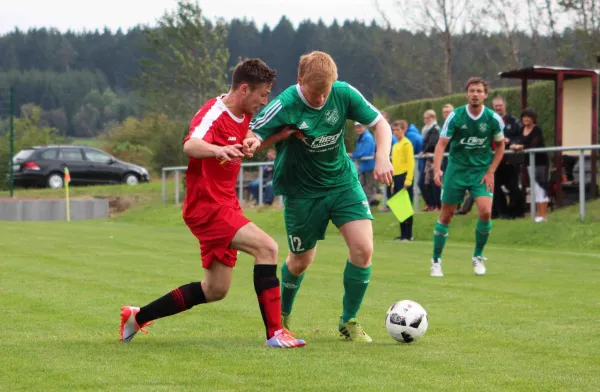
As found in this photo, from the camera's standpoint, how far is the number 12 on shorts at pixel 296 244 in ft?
24.3

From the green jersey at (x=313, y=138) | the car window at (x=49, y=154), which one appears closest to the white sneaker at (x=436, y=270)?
the green jersey at (x=313, y=138)

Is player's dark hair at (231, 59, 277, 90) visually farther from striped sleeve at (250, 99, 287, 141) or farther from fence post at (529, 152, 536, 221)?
fence post at (529, 152, 536, 221)

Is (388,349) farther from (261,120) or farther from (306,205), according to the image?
(261,120)

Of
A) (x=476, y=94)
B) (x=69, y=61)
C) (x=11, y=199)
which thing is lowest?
(x=11, y=199)

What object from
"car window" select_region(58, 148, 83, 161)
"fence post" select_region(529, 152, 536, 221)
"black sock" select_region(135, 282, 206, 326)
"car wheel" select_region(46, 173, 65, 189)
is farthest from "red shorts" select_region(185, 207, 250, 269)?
"car window" select_region(58, 148, 83, 161)

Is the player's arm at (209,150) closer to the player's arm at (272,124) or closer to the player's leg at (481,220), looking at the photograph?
the player's arm at (272,124)

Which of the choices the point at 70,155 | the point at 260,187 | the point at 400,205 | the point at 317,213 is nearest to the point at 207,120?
the point at 317,213

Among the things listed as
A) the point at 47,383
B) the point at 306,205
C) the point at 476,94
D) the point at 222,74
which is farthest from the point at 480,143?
the point at 222,74

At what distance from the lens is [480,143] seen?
481 inches

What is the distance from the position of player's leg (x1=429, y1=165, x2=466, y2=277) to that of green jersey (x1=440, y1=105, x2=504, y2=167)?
200mm

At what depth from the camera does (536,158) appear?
18.2 meters

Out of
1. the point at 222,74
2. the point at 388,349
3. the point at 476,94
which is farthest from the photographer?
the point at 222,74

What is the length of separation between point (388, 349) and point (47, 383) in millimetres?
2324

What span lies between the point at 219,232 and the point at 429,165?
1394 cm
